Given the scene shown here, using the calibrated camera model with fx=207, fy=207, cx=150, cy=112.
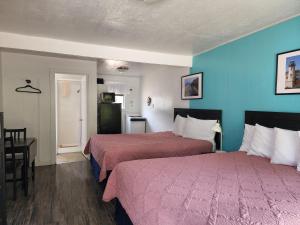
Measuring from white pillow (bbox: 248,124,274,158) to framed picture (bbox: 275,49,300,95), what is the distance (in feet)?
1.72

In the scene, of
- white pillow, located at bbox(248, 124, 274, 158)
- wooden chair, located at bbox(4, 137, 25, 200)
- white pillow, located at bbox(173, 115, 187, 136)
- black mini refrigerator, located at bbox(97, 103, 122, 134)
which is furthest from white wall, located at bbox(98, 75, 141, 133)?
white pillow, located at bbox(248, 124, 274, 158)

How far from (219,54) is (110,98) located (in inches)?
152

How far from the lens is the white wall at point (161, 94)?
499 cm

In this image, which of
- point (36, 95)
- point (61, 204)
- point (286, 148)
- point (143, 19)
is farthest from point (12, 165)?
point (286, 148)

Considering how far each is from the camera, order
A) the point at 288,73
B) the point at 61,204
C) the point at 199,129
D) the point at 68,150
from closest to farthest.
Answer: the point at 288,73 < the point at 61,204 < the point at 199,129 < the point at 68,150

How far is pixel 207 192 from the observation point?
1.48m

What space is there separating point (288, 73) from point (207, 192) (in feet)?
6.40

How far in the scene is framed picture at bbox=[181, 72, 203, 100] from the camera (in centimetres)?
418

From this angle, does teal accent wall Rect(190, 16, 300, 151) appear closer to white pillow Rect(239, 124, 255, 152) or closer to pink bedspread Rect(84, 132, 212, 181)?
white pillow Rect(239, 124, 255, 152)

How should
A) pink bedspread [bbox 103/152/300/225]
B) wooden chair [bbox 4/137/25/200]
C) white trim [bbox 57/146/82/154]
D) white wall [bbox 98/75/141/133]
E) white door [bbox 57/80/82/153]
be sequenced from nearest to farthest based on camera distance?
pink bedspread [bbox 103/152/300/225] < wooden chair [bbox 4/137/25/200] < white trim [bbox 57/146/82/154] < white door [bbox 57/80/82/153] < white wall [bbox 98/75/141/133]

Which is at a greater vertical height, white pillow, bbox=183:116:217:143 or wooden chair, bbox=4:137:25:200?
white pillow, bbox=183:116:217:143

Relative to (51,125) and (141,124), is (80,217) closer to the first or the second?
(51,125)

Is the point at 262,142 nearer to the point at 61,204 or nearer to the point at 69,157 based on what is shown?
the point at 61,204

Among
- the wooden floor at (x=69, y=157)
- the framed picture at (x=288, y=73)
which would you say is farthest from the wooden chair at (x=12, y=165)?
the framed picture at (x=288, y=73)
